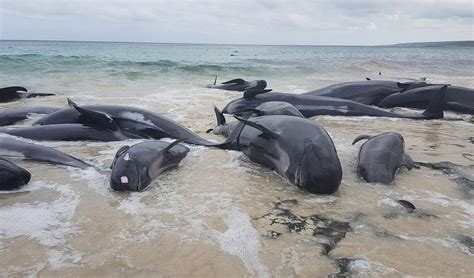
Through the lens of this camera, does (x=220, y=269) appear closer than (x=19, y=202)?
Yes

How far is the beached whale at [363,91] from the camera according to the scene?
10461mm

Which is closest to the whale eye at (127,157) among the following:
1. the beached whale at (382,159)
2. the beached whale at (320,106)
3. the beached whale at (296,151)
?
the beached whale at (296,151)

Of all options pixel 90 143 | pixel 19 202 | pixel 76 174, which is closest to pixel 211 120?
pixel 90 143

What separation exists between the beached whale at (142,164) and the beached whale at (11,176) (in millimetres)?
920

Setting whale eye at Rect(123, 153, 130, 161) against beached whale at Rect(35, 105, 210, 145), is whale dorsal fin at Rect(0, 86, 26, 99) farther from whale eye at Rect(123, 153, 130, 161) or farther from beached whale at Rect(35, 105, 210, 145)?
whale eye at Rect(123, 153, 130, 161)

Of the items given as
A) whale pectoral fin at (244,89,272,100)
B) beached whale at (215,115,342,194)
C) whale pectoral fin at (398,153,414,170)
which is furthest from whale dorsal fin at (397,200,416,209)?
whale pectoral fin at (244,89,272,100)

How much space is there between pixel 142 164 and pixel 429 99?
25.8ft

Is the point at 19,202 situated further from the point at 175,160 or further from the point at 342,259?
the point at 342,259

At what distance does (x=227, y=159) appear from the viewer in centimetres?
580

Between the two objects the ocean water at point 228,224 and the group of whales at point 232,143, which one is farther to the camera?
the group of whales at point 232,143

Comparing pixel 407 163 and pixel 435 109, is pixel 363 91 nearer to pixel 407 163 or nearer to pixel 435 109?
pixel 435 109

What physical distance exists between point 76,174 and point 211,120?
4.33m

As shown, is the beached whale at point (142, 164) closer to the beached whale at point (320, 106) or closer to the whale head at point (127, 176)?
the whale head at point (127, 176)

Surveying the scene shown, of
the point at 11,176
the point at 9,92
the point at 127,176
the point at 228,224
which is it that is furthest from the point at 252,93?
the point at 9,92
